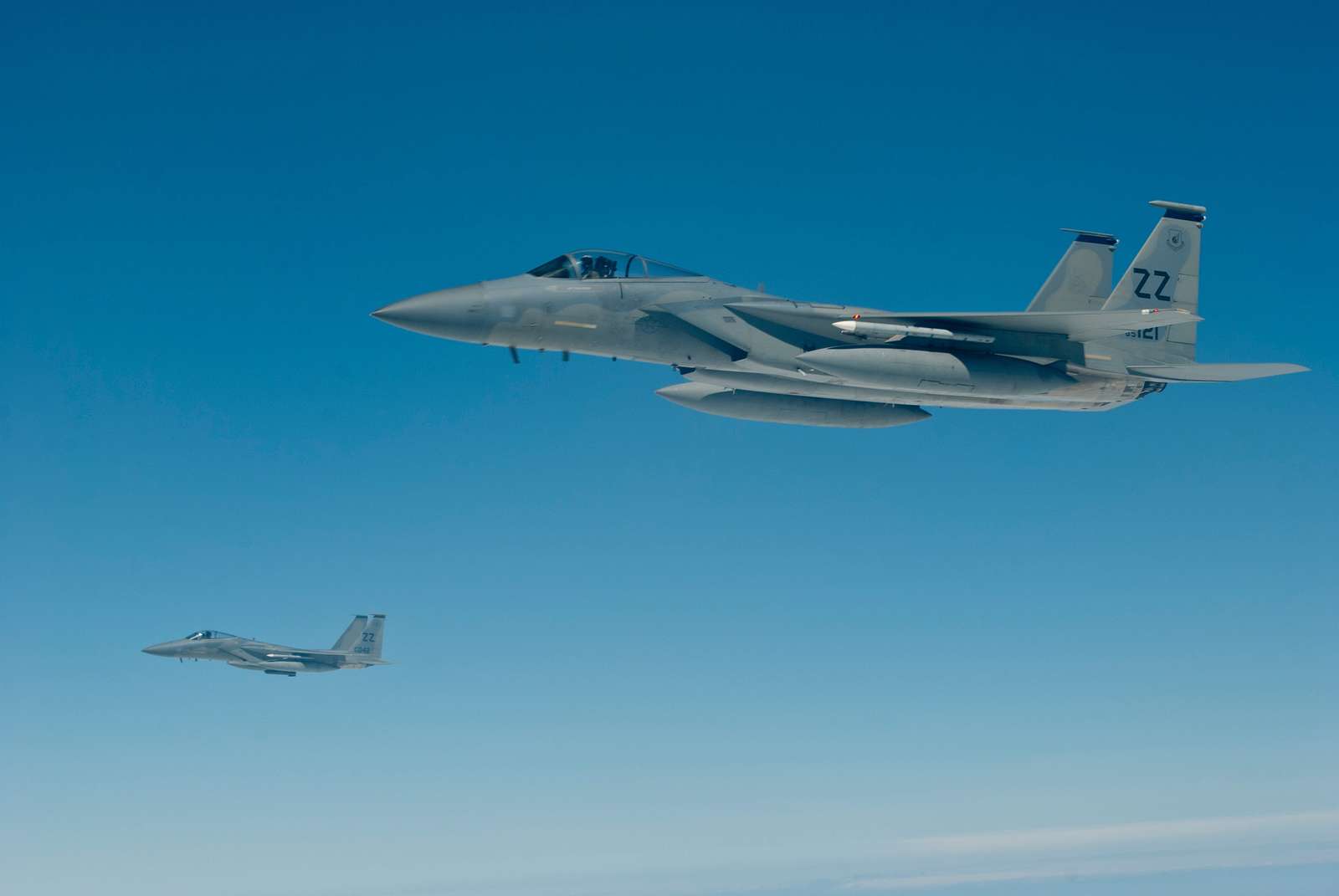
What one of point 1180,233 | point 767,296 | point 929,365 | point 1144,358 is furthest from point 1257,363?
point 767,296

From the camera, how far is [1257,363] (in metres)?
22.5

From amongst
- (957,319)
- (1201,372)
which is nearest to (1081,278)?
(1201,372)

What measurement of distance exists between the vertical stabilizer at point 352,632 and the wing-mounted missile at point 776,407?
53.0 meters

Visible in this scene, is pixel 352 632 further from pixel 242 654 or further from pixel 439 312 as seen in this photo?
pixel 439 312

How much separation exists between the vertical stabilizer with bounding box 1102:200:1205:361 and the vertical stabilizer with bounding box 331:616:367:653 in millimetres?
57856

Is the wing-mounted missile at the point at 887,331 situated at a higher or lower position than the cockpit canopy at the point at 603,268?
lower

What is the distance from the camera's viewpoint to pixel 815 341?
70.6 feet

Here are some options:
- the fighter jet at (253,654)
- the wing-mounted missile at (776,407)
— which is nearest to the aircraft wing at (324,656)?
the fighter jet at (253,654)

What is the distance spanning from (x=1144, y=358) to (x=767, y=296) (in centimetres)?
992

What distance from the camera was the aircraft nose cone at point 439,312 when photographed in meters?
18.6

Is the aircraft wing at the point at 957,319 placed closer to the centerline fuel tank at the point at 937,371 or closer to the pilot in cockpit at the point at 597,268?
the centerline fuel tank at the point at 937,371

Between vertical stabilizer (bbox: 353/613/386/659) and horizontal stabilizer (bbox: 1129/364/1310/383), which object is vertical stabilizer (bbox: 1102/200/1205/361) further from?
vertical stabilizer (bbox: 353/613/386/659)

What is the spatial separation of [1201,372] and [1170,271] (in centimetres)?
334

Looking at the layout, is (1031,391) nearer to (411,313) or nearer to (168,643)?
(411,313)
